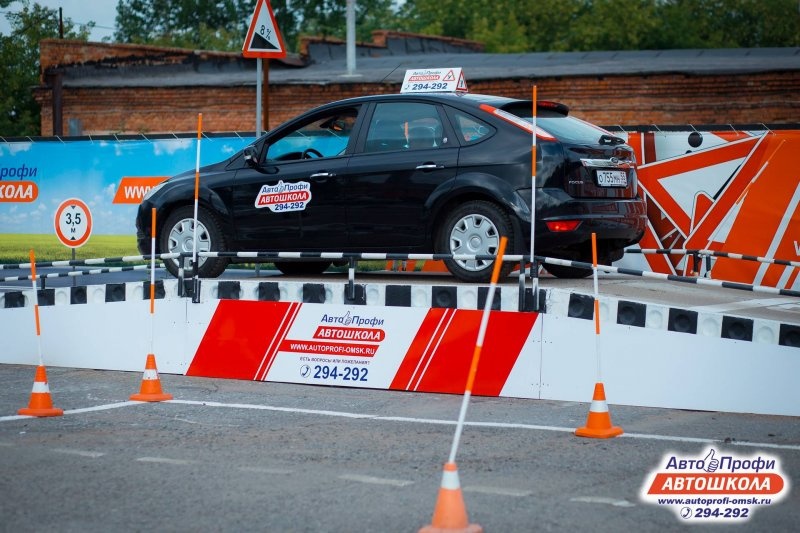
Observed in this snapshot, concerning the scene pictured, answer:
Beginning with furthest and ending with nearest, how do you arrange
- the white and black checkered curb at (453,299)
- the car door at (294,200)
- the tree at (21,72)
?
the tree at (21,72) → the car door at (294,200) → the white and black checkered curb at (453,299)

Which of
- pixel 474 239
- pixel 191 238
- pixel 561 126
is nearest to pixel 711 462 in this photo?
pixel 474 239

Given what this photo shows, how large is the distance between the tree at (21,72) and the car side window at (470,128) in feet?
139

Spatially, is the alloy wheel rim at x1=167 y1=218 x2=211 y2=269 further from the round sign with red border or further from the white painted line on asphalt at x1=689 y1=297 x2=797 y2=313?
the round sign with red border

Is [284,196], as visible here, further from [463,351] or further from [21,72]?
[21,72]

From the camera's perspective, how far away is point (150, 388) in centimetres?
1055

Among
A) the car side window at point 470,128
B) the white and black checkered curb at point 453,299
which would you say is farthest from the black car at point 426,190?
the white and black checkered curb at point 453,299

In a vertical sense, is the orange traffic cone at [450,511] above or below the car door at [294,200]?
below

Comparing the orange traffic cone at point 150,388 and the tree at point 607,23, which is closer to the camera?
the orange traffic cone at point 150,388

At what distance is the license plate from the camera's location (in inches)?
443

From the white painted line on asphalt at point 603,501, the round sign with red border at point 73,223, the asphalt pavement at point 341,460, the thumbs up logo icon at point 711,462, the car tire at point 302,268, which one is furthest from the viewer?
the round sign with red border at point 73,223

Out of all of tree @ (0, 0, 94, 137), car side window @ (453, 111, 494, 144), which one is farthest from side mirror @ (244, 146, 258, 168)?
tree @ (0, 0, 94, 137)

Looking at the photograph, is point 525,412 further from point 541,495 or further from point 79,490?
point 79,490

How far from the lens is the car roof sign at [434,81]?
12.8 m

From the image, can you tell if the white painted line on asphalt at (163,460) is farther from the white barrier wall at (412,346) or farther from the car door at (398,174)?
the car door at (398,174)
